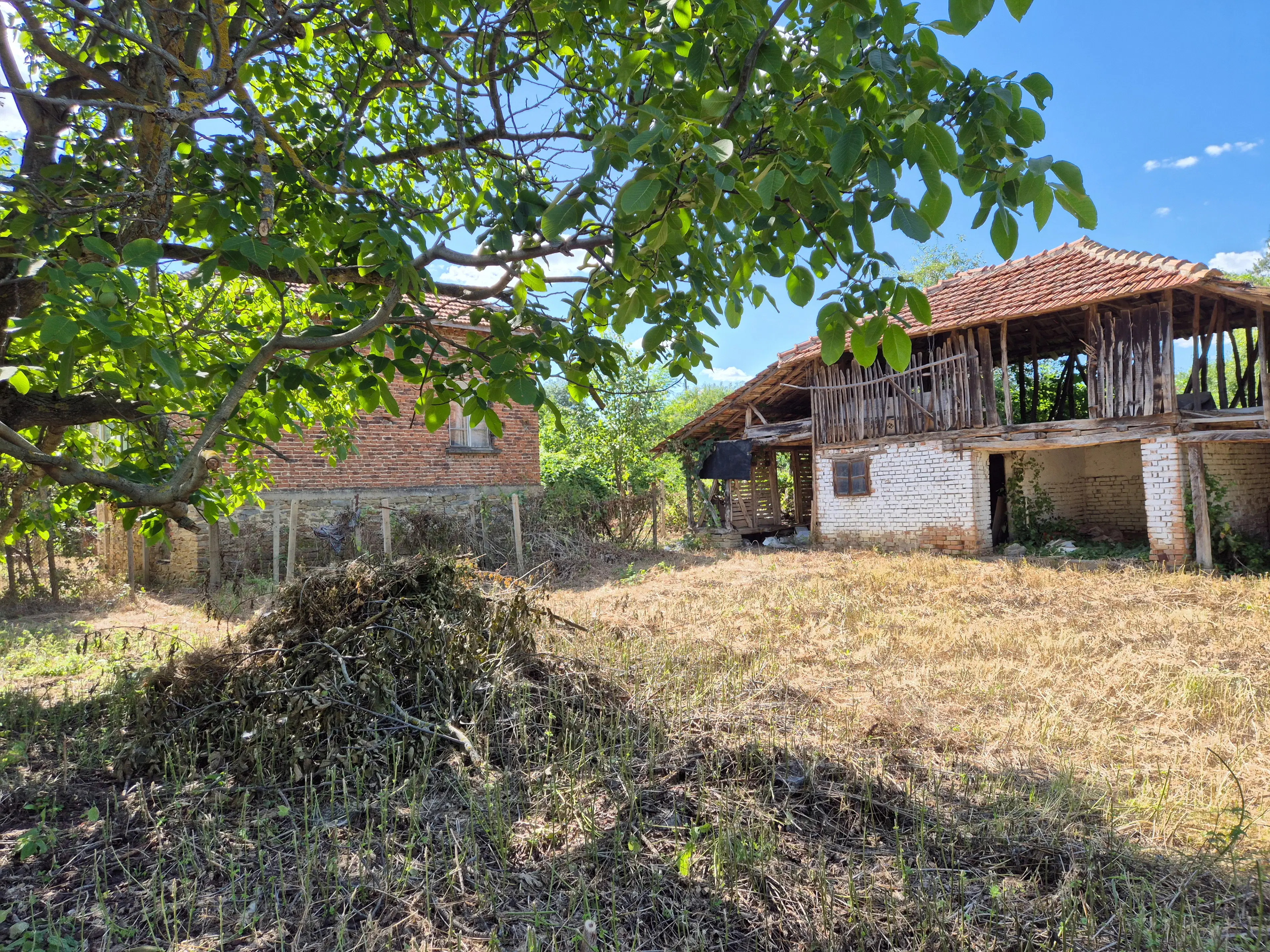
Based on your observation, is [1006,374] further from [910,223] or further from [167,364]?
[167,364]

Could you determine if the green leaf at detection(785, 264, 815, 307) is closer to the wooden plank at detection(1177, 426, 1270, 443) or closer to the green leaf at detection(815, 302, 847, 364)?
the green leaf at detection(815, 302, 847, 364)

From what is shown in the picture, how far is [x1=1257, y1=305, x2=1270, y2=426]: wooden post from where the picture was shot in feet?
31.1

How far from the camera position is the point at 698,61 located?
202cm

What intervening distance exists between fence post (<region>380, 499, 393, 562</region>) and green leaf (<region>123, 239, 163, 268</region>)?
907cm

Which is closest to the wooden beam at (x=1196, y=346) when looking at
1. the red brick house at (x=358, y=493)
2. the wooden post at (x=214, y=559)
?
the red brick house at (x=358, y=493)

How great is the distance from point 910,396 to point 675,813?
12.6 m

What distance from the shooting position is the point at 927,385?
1400 centimetres

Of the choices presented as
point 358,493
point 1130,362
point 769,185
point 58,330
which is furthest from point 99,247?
point 1130,362

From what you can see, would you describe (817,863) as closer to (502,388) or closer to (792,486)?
(502,388)

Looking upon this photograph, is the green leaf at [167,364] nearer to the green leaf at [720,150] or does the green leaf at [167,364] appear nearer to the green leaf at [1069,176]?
the green leaf at [720,150]

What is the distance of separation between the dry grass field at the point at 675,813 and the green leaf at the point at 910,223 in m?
2.20

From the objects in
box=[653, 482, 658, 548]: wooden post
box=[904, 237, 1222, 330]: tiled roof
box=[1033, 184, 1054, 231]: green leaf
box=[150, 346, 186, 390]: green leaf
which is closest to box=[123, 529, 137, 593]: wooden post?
box=[150, 346, 186, 390]: green leaf

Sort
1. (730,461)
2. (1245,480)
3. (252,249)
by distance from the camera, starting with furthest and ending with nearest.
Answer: (730,461) < (1245,480) < (252,249)

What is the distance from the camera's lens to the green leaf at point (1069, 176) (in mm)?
1581
